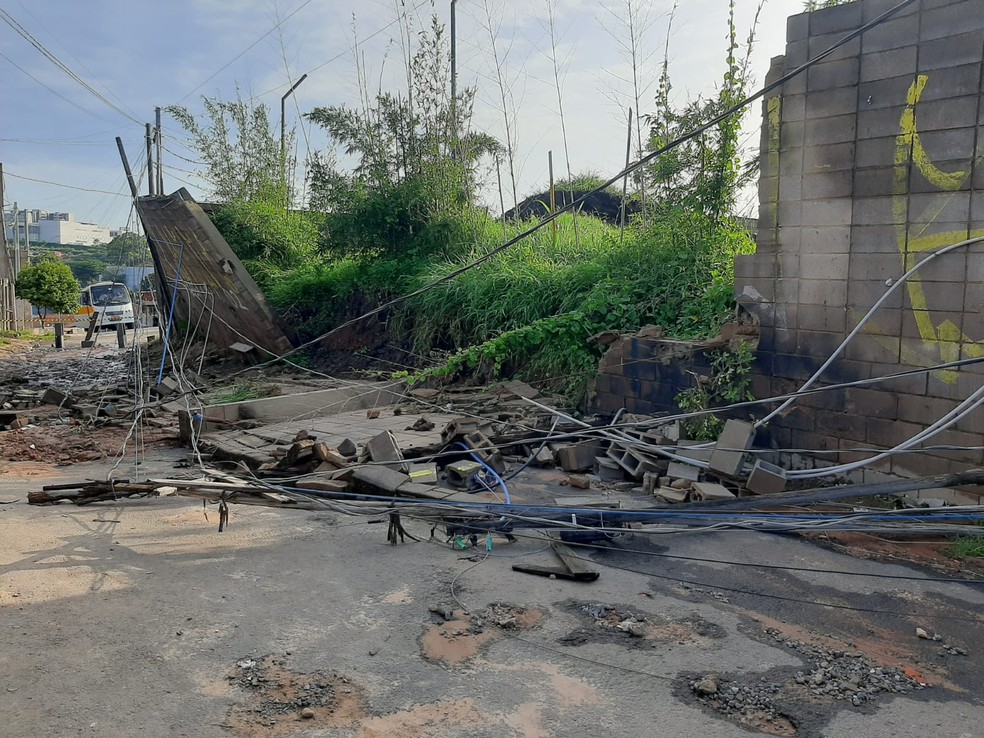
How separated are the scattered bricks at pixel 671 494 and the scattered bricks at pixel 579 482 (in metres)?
0.62

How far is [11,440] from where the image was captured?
8.98 m

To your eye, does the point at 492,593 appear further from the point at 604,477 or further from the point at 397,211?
the point at 397,211

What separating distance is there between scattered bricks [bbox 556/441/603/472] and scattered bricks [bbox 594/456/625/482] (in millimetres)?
116

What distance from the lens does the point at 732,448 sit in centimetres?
569

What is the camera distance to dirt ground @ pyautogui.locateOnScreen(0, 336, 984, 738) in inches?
116

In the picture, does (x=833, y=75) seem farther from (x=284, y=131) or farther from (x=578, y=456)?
(x=284, y=131)

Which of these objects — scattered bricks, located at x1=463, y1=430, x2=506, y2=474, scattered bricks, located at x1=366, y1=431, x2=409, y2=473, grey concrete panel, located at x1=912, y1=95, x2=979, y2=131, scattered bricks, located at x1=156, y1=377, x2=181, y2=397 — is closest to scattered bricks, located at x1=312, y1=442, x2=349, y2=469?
scattered bricks, located at x1=366, y1=431, x2=409, y2=473

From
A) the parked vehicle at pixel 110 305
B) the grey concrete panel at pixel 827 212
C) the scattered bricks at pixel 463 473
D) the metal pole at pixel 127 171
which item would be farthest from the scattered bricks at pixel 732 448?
the parked vehicle at pixel 110 305

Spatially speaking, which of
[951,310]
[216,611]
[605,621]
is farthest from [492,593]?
[951,310]

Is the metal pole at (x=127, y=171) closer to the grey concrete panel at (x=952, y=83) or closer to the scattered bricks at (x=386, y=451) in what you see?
the scattered bricks at (x=386, y=451)

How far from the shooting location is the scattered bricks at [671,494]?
5531 mm

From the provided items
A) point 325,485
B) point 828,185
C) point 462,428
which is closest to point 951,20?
point 828,185

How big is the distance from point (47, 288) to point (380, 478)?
29.6 m

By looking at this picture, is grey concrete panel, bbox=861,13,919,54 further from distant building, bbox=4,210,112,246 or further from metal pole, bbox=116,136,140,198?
distant building, bbox=4,210,112,246
